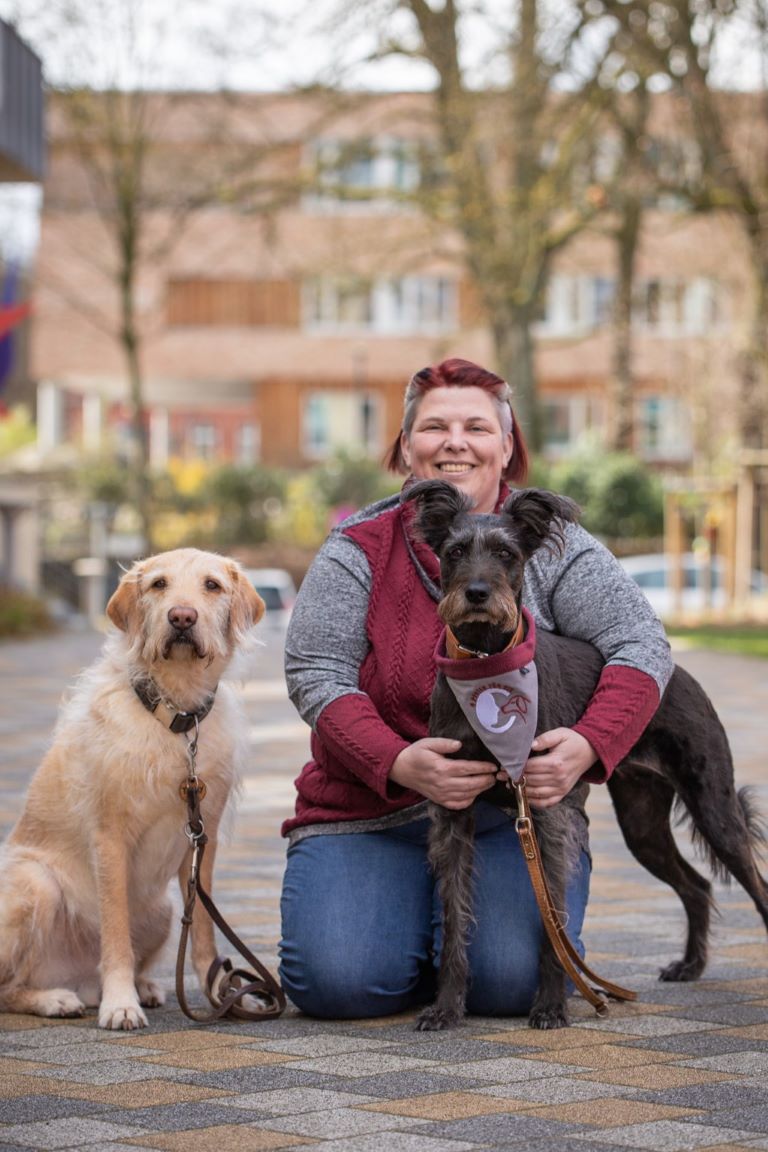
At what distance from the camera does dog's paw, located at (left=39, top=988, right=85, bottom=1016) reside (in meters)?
4.87

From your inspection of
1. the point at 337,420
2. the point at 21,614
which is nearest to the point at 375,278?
the point at 21,614

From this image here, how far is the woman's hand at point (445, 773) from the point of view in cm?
461

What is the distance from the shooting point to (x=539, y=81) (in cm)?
2373

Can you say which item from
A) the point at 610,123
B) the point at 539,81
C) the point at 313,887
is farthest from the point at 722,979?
the point at 610,123

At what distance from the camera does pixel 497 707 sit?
4.52m

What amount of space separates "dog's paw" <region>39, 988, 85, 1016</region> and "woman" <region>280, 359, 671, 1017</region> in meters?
0.58

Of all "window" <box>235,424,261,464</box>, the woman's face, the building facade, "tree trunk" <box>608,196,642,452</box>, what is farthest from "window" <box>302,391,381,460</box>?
the woman's face

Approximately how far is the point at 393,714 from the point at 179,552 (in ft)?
2.47

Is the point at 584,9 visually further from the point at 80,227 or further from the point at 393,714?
the point at 80,227

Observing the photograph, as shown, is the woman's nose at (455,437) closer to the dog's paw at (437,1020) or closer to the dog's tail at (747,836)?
the dog's tail at (747,836)

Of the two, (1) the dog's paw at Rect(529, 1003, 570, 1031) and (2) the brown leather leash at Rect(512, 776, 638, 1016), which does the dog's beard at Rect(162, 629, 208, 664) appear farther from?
(1) the dog's paw at Rect(529, 1003, 570, 1031)

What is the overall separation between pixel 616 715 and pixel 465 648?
0.49 meters

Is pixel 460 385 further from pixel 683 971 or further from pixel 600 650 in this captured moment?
pixel 683 971

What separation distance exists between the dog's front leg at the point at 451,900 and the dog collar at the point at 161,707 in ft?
2.35
